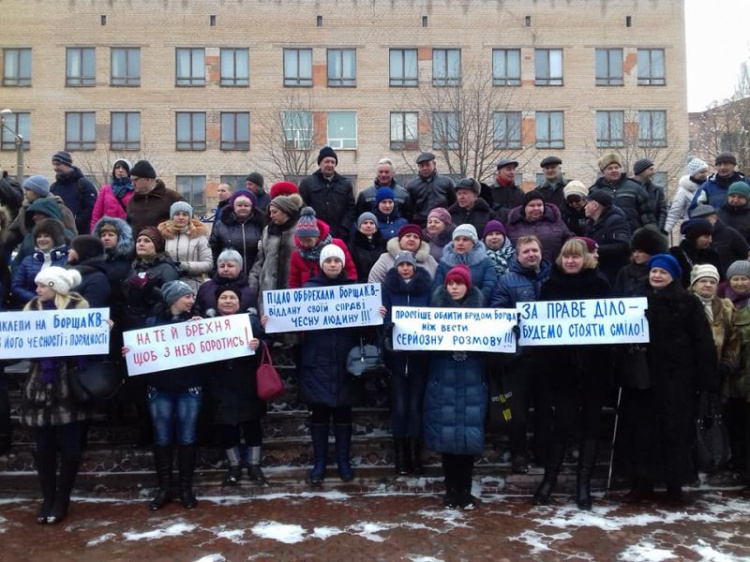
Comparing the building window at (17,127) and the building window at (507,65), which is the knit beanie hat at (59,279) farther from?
the building window at (17,127)

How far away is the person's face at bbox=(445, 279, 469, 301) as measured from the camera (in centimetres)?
637

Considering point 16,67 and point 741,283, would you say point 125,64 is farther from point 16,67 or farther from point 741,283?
point 741,283

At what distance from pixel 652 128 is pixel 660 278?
38.8m

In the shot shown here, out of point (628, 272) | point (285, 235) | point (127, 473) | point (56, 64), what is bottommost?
point (127, 473)

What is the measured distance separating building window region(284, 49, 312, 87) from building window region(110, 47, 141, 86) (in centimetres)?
875

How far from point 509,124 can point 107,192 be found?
3447 centimetres

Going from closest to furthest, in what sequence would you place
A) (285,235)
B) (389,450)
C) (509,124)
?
(389,450)
(285,235)
(509,124)

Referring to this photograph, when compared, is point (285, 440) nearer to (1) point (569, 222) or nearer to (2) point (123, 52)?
(1) point (569, 222)

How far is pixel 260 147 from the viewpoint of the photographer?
41.2m

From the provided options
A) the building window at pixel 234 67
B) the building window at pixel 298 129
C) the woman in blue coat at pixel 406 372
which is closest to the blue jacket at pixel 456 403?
the woman in blue coat at pixel 406 372

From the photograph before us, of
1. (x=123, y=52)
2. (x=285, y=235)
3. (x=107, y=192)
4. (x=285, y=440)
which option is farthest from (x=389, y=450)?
(x=123, y=52)

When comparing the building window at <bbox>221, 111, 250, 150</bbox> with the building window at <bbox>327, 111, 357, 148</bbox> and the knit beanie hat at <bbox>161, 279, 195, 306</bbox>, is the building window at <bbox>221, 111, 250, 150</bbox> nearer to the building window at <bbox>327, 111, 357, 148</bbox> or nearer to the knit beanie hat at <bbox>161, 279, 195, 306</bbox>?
the building window at <bbox>327, 111, 357, 148</bbox>

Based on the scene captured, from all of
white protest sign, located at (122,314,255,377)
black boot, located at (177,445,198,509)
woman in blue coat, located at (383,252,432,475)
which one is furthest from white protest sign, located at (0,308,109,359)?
woman in blue coat, located at (383,252,432,475)

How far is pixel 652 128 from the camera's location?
136ft
